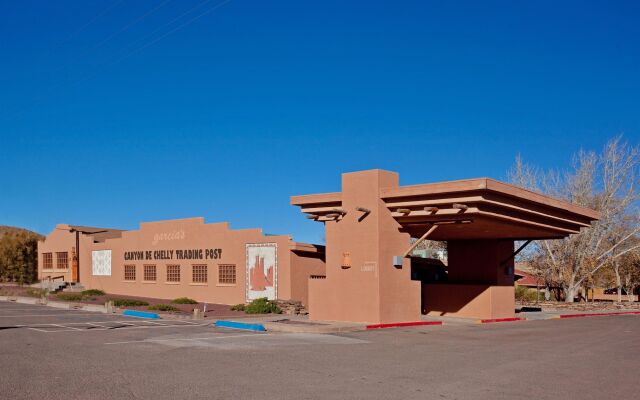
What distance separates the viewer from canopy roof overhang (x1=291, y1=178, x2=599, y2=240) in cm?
2022

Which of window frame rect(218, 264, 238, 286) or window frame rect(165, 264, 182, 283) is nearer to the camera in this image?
window frame rect(218, 264, 238, 286)

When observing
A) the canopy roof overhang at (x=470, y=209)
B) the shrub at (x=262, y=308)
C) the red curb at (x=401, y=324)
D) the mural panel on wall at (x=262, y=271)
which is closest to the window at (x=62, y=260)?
the mural panel on wall at (x=262, y=271)

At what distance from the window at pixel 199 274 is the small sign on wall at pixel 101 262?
11685 millimetres

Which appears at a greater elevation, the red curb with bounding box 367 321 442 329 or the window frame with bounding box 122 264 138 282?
the window frame with bounding box 122 264 138 282

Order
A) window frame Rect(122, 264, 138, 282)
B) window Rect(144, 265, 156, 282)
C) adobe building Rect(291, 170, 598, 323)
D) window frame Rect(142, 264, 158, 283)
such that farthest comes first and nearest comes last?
window frame Rect(122, 264, 138, 282) < window Rect(144, 265, 156, 282) < window frame Rect(142, 264, 158, 283) < adobe building Rect(291, 170, 598, 323)

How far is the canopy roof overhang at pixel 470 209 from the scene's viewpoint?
796 inches

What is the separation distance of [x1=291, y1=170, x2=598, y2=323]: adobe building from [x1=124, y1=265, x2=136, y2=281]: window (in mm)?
21523

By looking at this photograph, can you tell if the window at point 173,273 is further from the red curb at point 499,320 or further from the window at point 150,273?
the red curb at point 499,320

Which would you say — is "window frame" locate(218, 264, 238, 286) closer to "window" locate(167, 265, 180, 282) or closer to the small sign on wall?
"window" locate(167, 265, 180, 282)

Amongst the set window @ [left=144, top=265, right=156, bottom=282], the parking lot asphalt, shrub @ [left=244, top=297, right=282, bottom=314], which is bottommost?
shrub @ [left=244, top=297, right=282, bottom=314]

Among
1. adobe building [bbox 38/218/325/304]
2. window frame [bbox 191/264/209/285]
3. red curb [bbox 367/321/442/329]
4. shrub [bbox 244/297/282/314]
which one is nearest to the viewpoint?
red curb [bbox 367/321/442/329]

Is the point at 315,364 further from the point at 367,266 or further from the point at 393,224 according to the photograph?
the point at 393,224

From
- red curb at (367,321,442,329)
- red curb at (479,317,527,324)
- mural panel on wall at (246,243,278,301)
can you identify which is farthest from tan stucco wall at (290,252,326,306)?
red curb at (479,317,527,324)

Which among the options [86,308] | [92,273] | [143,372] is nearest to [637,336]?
[143,372]
